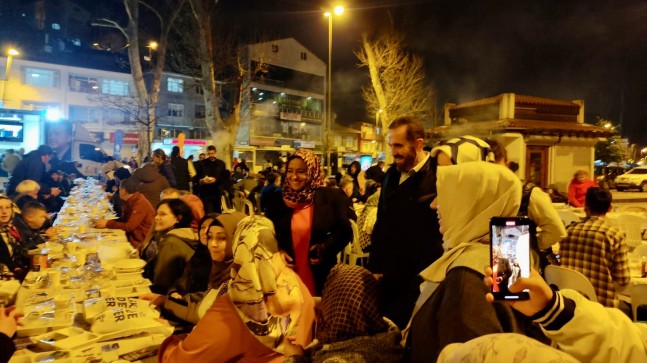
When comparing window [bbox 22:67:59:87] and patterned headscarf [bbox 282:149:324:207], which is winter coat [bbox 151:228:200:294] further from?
window [bbox 22:67:59:87]

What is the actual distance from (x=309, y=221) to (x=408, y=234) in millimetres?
887

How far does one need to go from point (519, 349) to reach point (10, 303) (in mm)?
3211

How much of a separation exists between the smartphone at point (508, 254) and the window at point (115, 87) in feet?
125

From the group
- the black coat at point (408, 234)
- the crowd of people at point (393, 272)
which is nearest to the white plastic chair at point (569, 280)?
the crowd of people at point (393, 272)

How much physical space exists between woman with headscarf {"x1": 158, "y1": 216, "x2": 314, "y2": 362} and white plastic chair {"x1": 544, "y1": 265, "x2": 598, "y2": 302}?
192cm

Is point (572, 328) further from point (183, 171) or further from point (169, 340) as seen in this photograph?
point (183, 171)

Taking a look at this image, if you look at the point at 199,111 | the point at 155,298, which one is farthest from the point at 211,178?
the point at 199,111

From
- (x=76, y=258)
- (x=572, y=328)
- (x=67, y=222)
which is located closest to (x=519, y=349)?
(x=572, y=328)

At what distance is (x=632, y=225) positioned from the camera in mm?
6238

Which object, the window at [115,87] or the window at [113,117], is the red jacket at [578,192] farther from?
the window at [115,87]

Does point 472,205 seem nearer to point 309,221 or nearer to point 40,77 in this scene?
point 309,221

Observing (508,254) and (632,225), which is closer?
(508,254)

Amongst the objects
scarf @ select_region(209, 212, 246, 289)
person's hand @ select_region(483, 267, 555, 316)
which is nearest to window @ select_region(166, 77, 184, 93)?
scarf @ select_region(209, 212, 246, 289)

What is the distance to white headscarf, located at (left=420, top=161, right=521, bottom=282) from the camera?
5.00 feet
